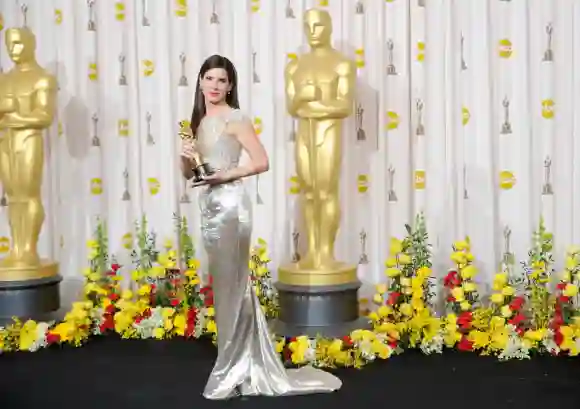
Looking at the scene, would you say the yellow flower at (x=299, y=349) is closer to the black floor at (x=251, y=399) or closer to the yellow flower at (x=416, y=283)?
the black floor at (x=251, y=399)

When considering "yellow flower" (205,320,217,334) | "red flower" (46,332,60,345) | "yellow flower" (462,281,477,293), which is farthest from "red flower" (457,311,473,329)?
"red flower" (46,332,60,345)

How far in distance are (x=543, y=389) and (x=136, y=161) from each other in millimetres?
2653

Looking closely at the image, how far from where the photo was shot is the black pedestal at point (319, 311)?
3.48m

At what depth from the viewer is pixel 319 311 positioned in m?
3.50

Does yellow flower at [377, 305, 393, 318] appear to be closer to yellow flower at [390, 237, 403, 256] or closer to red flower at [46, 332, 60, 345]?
yellow flower at [390, 237, 403, 256]

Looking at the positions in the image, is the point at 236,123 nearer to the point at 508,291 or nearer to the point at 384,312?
the point at 384,312

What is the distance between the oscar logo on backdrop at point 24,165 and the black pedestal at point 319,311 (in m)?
1.35

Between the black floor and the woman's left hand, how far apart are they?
0.85 m

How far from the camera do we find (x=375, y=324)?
355 centimetres

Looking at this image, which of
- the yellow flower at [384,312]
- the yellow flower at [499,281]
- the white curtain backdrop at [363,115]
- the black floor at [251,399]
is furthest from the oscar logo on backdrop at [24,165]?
the yellow flower at [499,281]

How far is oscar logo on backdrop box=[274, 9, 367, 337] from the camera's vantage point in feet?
11.4

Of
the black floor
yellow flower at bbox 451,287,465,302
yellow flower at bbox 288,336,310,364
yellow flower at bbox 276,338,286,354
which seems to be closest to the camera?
the black floor

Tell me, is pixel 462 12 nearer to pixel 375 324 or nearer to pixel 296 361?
pixel 375 324

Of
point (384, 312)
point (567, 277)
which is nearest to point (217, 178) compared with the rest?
point (384, 312)
